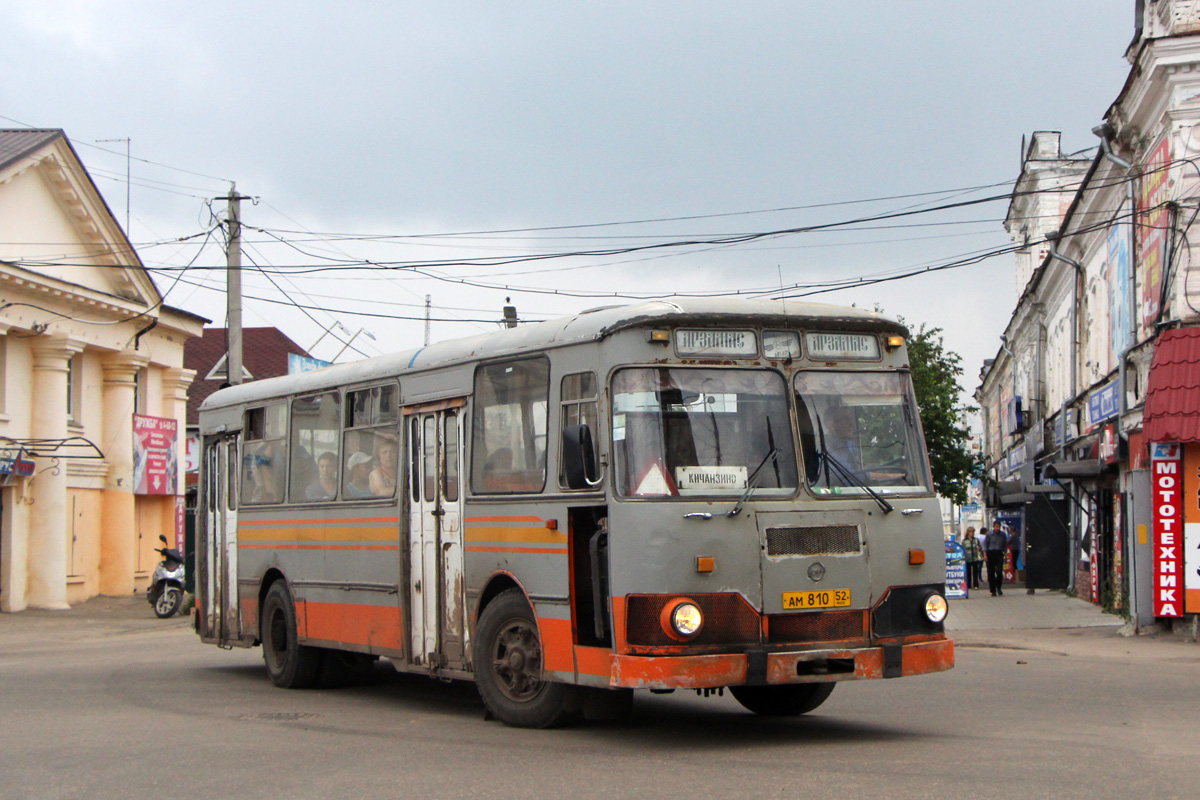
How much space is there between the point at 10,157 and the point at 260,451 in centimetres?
1899

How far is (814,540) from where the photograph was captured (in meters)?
9.79

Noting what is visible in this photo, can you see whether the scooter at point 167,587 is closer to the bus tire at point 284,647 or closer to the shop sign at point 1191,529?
the bus tire at point 284,647

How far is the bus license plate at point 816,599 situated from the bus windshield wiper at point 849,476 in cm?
64

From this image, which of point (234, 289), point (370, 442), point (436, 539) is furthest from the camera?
point (234, 289)

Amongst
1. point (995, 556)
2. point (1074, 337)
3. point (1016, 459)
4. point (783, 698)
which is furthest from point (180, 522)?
point (783, 698)

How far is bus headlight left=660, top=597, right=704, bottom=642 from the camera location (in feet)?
30.6

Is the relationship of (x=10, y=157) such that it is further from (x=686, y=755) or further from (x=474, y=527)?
(x=686, y=755)

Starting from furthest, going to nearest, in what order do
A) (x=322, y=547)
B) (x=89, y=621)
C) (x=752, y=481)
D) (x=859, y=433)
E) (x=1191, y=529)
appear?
(x=89, y=621) < (x=1191, y=529) < (x=322, y=547) < (x=859, y=433) < (x=752, y=481)

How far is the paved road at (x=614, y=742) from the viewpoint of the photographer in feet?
27.0

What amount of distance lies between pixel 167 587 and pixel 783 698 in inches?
804

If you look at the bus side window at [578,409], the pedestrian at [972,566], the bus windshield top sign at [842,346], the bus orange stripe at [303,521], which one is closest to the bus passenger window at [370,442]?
the bus orange stripe at [303,521]

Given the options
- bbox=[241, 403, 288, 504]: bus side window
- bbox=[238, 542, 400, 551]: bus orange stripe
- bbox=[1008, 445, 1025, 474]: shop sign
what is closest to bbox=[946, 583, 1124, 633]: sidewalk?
bbox=[1008, 445, 1025, 474]: shop sign

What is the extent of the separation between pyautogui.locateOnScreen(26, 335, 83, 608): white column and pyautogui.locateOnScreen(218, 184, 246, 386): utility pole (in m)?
5.83

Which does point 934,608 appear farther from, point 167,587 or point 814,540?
point 167,587
